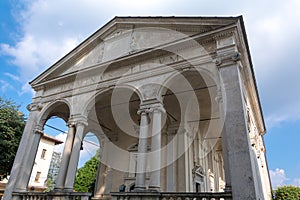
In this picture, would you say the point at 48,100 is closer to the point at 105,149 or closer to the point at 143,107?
the point at 105,149

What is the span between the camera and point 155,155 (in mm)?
6875

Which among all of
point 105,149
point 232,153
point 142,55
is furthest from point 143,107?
point 105,149

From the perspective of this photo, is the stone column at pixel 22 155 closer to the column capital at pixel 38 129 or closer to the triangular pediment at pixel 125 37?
the column capital at pixel 38 129

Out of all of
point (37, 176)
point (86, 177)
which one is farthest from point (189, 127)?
point (86, 177)

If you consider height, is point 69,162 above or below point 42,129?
below

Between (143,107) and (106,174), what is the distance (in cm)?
701

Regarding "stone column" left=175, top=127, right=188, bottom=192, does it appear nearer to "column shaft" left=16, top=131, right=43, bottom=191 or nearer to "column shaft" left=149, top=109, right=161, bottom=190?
"column shaft" left=149, top=109, right=161, bottom=190

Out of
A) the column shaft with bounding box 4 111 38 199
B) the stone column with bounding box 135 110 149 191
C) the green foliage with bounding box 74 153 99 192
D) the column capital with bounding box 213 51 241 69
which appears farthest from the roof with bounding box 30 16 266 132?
the green foliage with bounding box 74 153 99 192

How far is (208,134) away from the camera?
14.1 metres

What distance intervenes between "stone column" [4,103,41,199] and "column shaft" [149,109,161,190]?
249 inches

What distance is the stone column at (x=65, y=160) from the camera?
816cm

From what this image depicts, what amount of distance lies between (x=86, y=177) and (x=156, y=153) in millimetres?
25690

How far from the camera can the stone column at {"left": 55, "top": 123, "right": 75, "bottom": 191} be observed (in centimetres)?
816

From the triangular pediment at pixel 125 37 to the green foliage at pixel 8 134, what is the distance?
3.72 meters
